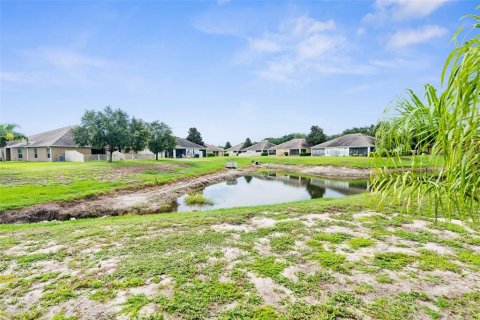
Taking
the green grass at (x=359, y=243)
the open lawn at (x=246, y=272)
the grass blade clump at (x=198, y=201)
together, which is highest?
the green grass at (x=359, y=243)

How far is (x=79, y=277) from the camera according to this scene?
5.44m

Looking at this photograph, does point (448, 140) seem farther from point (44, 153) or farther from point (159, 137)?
point (44, 153)

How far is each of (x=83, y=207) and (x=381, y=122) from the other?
1687cm

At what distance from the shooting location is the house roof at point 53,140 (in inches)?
1585

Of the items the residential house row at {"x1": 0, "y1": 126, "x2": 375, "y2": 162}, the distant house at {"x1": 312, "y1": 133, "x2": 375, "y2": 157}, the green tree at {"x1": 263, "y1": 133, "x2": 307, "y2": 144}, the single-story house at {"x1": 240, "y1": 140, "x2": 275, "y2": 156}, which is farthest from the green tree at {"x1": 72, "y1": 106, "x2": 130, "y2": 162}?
the green tree at {"x1": 263, "y1": 133, "x2": 307, "y2": 144}

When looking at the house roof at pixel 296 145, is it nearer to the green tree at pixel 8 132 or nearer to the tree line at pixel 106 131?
the tree line at pixel 106 131

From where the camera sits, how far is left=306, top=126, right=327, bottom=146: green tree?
78.3 meters

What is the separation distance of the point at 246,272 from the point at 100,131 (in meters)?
33.1

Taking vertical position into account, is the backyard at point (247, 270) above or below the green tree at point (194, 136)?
below

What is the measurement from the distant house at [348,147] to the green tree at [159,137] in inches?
1723

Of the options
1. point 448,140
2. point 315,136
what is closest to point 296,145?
point 315,136

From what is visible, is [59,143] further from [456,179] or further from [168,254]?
[456,179]

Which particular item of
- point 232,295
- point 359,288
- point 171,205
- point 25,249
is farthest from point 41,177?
point 359,288

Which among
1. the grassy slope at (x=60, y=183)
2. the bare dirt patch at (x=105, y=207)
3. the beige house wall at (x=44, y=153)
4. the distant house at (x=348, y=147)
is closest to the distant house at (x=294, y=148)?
the distant house at (x=348, y=147)
